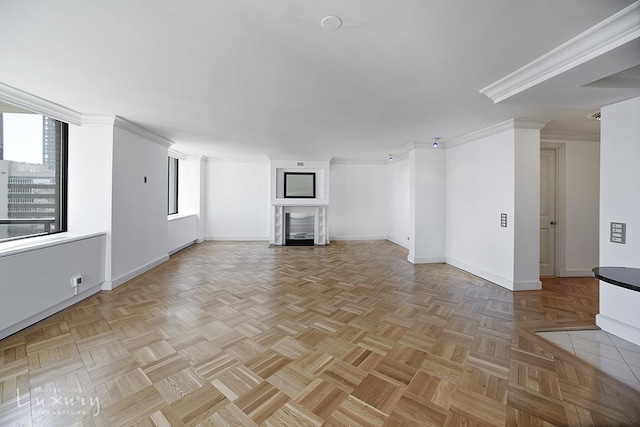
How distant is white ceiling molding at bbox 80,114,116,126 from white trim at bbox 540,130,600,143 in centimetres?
668

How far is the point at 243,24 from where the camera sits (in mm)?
1612

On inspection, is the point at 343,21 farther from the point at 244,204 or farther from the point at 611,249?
the point at 244,204

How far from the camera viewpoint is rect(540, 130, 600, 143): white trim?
4215 mm

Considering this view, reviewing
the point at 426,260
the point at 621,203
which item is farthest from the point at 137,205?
the point at 621,203

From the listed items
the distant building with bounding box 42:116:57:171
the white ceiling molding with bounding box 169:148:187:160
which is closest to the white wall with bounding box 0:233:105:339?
the distant building with bounding box 42:116:57:171

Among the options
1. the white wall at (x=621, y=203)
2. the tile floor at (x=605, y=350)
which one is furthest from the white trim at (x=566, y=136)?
the tile floor at (x=605, y=350)

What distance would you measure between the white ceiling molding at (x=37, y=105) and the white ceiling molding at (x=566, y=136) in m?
7.07

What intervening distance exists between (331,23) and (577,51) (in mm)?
1810

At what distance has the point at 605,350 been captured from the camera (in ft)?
7.28

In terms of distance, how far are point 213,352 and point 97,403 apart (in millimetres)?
729

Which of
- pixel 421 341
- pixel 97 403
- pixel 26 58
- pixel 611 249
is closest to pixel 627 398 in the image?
pixel 421 341

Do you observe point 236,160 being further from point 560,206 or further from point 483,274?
point 560,206

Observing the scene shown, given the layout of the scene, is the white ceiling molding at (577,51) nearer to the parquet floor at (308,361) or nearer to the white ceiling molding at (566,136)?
the parquet floor at (308,361)

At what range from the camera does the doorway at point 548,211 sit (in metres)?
4.39
